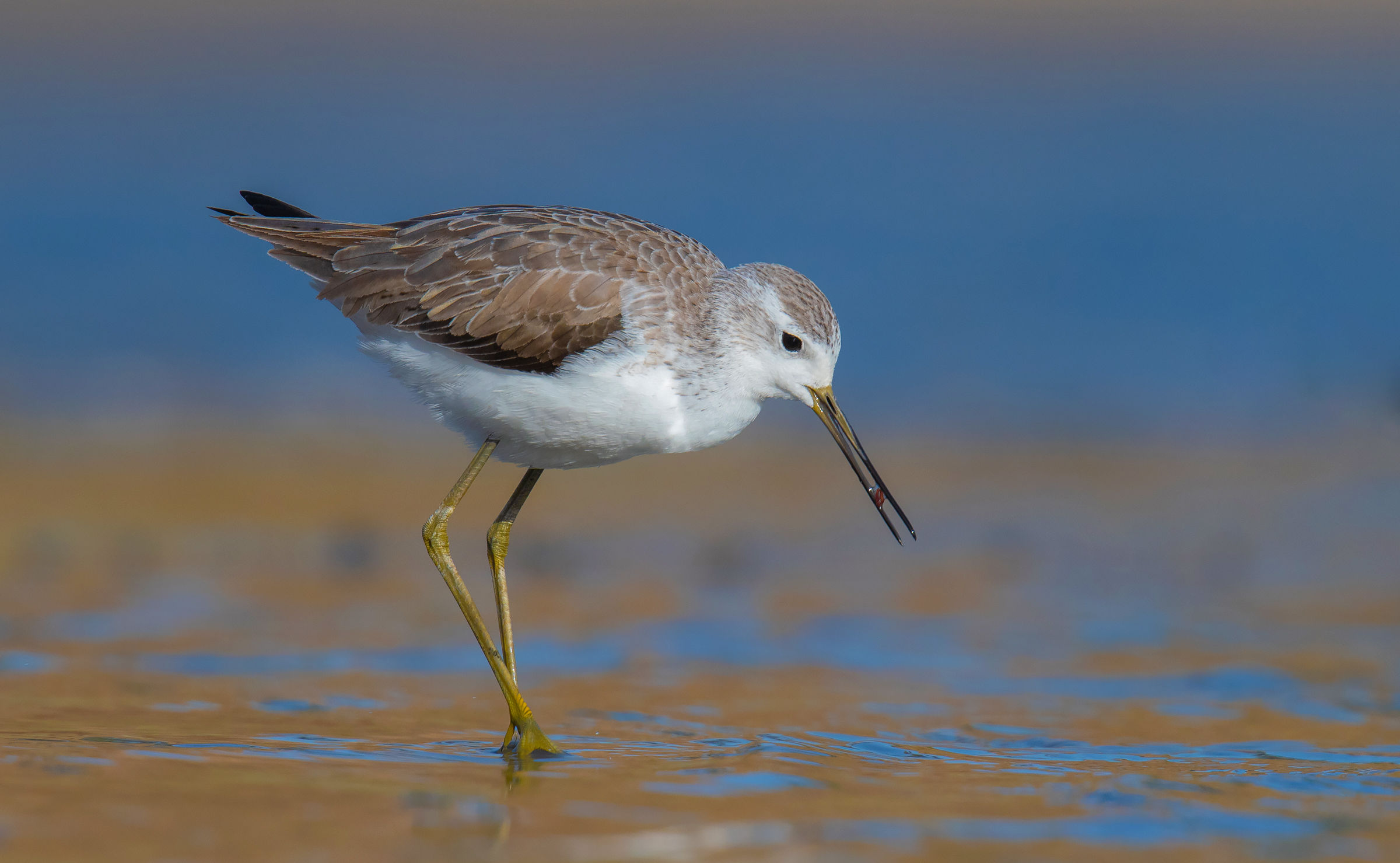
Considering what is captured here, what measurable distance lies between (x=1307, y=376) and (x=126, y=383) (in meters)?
14.2

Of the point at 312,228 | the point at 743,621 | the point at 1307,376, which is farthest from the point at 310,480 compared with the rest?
the point at 1307,376

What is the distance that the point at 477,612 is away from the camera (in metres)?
7.66

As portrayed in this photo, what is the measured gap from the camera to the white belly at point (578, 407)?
719cm

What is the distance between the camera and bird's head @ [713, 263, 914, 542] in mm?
7578

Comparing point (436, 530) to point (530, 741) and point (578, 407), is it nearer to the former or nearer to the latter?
point (578, 407)

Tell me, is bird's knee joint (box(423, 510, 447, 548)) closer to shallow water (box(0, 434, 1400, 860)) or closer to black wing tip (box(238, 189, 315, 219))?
shallow water (box(0, 434, 1400, 860))

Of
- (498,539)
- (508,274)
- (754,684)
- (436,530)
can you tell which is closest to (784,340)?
(508,274)

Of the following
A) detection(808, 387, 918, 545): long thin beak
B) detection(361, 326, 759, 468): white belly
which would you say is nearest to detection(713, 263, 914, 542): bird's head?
detection(808, 387, 918, 545): long thin beak

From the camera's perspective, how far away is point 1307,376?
1988cm

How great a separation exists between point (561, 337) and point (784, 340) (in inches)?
43.7

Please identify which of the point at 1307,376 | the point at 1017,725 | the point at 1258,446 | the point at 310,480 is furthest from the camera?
the point at 1307,376

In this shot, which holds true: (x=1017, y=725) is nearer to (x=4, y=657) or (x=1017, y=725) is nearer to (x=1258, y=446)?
(x=4, y=657)

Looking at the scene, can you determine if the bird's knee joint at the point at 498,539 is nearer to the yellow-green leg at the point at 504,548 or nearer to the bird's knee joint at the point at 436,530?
the yellow-green leg at the point at 504,548

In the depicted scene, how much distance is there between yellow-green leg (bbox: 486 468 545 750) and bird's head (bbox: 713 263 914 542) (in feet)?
3.92
